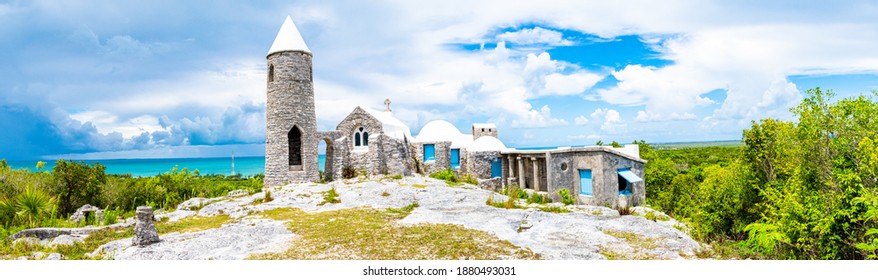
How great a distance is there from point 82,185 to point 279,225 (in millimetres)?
12938

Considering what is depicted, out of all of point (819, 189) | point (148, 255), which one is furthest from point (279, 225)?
point (819, 189)

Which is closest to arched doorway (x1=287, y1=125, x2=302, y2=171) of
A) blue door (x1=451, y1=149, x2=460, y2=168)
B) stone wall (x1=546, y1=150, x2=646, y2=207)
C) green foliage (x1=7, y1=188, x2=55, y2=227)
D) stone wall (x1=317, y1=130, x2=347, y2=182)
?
stone wall (x1=317, y1=130, x2=347, y2=182)

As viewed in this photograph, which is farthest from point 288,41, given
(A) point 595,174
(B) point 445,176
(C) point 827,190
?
(C) point 827,190

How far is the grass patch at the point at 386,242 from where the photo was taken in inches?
380

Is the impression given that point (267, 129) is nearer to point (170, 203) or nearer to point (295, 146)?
point (295, 146)

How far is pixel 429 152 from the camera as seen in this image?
29688mm

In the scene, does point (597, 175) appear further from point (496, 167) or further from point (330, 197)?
point (330, 197)

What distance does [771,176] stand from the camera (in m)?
13.7

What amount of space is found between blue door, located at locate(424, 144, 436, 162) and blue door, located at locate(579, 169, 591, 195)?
37.8 ft

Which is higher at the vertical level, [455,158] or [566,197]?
[455,158]

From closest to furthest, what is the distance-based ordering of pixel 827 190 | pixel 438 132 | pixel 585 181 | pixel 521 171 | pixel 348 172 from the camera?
pixel 827 190 → pixel 585 181 → pixel 521 171 → pixel 348 172 → pixel 438 132

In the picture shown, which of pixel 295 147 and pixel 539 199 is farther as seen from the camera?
pixel 295 147

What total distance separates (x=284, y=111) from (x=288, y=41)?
3.86 m

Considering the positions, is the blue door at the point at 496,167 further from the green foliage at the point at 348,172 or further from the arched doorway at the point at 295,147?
the arched doorway at the point at 295,147
